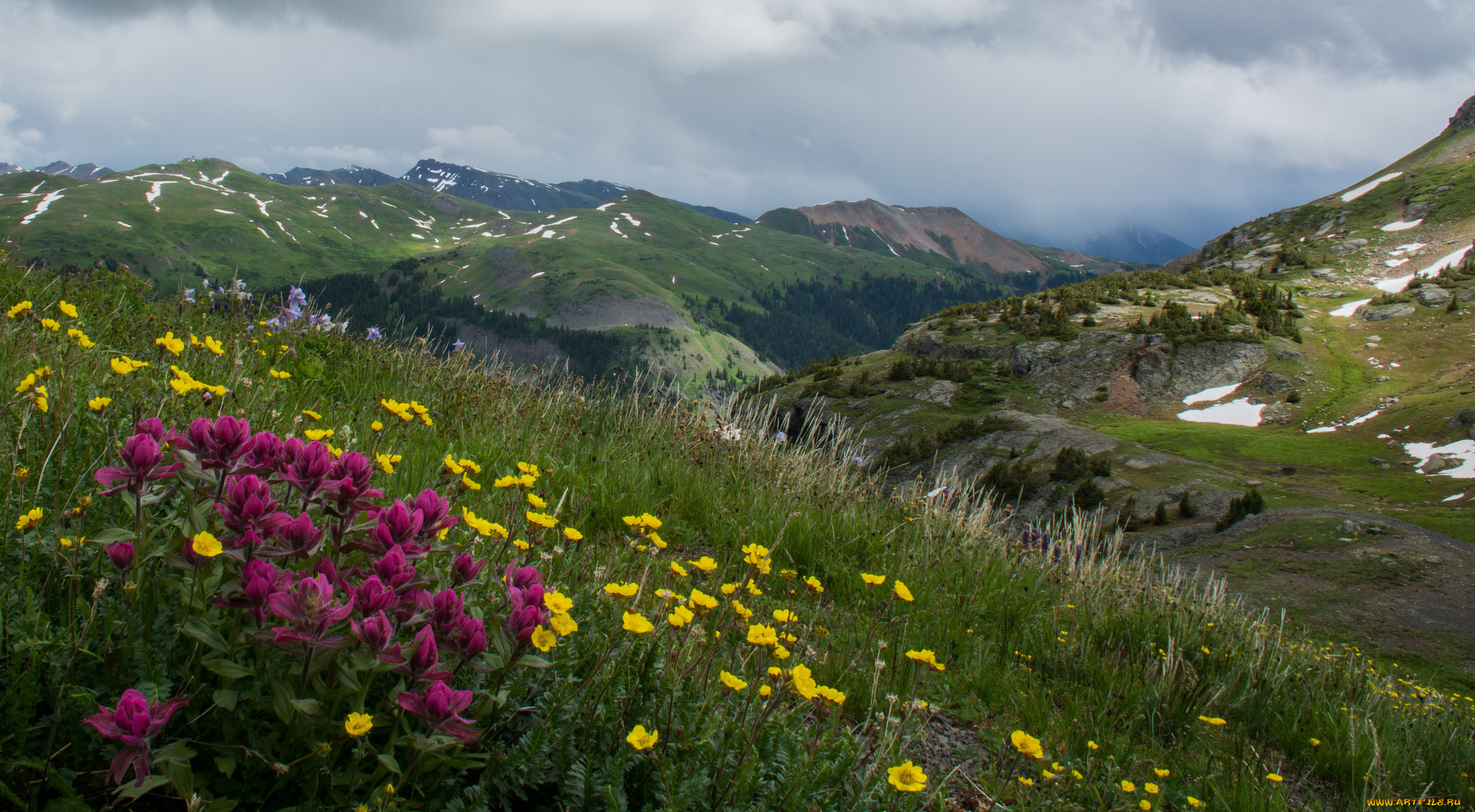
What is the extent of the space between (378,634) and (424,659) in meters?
0.10

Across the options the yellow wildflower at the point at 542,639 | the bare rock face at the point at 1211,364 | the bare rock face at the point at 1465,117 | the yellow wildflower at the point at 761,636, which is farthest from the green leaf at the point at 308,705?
the bare rock face at the point at 1465,117

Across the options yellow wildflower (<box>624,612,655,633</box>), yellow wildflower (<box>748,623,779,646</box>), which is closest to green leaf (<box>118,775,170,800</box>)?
yellow wildflower (<box>624,612,655,633</box>)

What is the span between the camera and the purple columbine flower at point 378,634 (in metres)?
1.29

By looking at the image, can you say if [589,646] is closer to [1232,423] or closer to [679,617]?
[679,617]

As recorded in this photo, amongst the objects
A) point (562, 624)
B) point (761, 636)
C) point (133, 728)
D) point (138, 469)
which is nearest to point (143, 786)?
point (133, 728)

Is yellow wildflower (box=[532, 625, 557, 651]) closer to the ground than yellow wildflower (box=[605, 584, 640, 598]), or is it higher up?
higher up

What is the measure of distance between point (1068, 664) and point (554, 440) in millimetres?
4469

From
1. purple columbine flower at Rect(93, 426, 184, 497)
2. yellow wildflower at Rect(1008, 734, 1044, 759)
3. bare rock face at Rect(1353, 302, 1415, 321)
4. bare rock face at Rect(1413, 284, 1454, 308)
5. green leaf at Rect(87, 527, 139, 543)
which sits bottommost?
yellow wildflower at Rect(1008, 734, 1044, 759)

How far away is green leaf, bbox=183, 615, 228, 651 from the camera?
52.4 inches

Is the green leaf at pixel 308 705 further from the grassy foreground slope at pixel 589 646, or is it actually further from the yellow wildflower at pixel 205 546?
the yellow wildflower at pixel 205 546

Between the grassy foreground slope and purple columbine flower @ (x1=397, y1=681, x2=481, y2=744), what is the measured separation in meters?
0.01

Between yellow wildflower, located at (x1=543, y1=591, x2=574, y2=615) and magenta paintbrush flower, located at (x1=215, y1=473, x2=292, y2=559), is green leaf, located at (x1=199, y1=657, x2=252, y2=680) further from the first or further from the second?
yellow wildflower, located at (x1=543, y1=591, x2=574, y2=615)

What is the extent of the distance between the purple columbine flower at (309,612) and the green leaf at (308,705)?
10 cm

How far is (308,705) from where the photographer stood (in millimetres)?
1308
